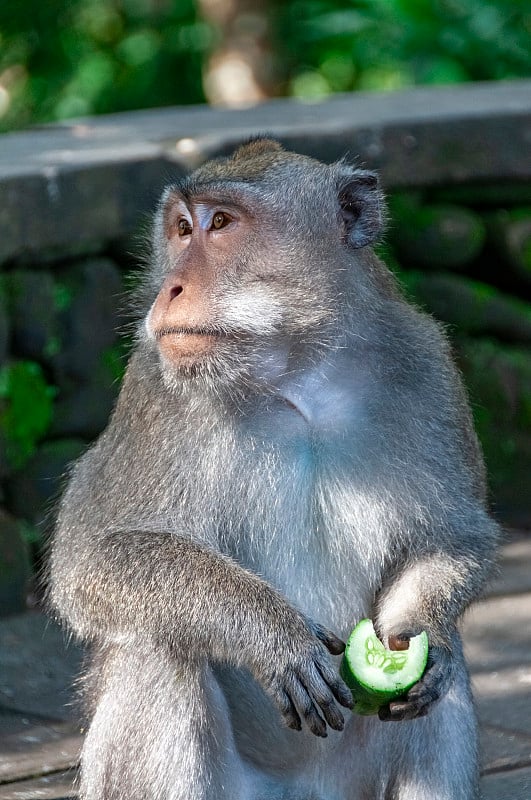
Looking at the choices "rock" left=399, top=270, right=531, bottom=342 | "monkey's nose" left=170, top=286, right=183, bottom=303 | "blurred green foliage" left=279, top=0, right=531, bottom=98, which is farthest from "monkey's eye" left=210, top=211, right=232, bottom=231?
"blurred green foliage" left=279, top=0, right=531, bottom=98

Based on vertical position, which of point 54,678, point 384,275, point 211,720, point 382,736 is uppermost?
point 384,275

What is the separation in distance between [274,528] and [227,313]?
53cm

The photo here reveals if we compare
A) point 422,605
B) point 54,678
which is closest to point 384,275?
point 422,605

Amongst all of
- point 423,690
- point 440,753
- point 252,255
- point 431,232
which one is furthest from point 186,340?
point 431,232

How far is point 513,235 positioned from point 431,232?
412 millimetres

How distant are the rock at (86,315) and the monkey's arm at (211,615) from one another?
217 centimetres

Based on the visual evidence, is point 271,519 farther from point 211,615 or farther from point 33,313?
point 33,313

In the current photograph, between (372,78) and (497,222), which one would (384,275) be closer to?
(497,222)

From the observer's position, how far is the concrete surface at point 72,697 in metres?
3.94

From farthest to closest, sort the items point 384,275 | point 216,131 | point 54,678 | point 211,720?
point 216,131
point 54,678
point 384,275
point 211,720

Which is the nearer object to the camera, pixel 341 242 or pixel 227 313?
pixel 227 313

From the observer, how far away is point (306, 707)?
10.5ft

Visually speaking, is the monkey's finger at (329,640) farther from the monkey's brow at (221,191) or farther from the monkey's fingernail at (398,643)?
the monkey's brow at (221,191)

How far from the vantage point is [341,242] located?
374 cm
